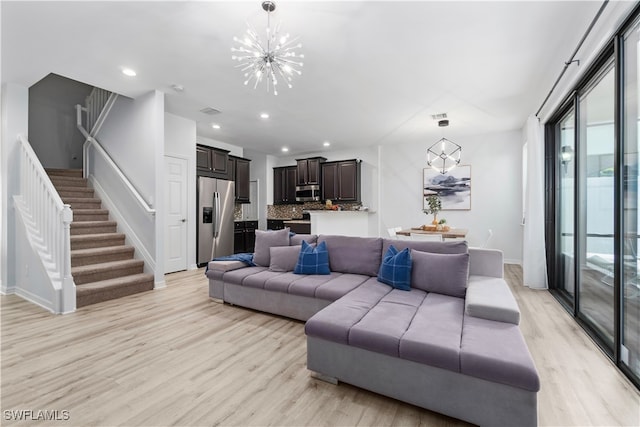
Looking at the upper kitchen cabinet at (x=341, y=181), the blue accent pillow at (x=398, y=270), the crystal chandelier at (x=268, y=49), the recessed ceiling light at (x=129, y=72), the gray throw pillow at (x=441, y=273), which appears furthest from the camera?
the upper kitchen cabinet at (x=341, y=181)

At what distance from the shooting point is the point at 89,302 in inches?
139

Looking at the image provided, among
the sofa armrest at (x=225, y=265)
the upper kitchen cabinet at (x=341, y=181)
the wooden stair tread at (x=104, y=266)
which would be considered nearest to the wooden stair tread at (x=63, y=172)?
the wooden stair tread at (x=104, y=266)

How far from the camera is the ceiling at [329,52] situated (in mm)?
2420

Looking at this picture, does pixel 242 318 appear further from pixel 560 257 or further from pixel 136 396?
pixel 560 257

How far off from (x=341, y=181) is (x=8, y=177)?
5908 mm

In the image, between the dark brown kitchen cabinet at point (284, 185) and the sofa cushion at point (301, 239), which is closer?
the sofa cushion at point (301, 239)

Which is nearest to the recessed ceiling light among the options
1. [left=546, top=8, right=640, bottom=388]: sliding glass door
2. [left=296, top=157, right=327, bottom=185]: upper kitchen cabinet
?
[left=296, top=157, right=327, bottom=185]: upper kitchen cabinet

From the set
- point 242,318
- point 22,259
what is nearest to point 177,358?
point 242,318

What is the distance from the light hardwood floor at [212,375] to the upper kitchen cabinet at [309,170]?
4.83 meters

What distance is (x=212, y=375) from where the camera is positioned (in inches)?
81.4

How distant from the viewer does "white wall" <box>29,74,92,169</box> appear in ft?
18.8

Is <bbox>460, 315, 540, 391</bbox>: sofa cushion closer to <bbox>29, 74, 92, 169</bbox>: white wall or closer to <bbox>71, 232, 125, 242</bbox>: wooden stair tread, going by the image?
<bbox>71, 232, 125, 242</bbox>: wooden stair tread

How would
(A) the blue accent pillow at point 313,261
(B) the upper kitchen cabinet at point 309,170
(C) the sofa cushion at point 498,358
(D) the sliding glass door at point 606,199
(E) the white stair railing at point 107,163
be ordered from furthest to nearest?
(B) the upper kitchen cabinet at point 309,170 → (E) the white stair railing at point 107,163 → (A) the blue accent pillow at point 313,261 → (D) the sliding glass door at point 606,199 → (C) the sofa cushion at point 498,358

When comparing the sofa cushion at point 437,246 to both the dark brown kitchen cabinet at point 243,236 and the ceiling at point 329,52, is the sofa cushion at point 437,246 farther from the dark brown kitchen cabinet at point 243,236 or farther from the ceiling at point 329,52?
the dark brown kitchen cabinet at point 243,236
